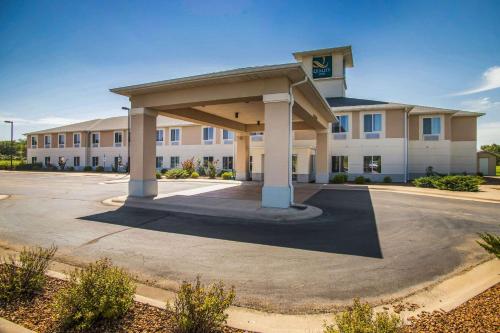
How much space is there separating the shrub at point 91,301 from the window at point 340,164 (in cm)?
2546

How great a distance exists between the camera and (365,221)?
370 inches

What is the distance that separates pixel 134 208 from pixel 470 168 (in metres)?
30.9

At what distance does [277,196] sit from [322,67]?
72.9ft

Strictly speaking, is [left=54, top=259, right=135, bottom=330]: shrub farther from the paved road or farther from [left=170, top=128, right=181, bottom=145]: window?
[left=170, top=128, right=181, bottom=145]: window

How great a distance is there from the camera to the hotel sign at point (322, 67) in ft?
93.0

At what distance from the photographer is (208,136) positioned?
34688 mm

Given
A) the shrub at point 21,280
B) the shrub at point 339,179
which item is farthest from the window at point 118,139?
the shrub at point 21,280

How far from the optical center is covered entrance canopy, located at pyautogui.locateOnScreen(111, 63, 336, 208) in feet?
35.1

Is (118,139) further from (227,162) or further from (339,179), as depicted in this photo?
(339,179)

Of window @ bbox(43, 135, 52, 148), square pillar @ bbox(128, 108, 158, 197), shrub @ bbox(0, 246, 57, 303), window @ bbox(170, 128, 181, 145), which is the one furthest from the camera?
window @ bbox(43, 135, 52, 148)

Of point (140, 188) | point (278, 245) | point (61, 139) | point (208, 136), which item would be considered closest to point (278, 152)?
point (278, 245)

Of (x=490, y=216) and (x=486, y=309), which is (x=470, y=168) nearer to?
(x=490, y=216)

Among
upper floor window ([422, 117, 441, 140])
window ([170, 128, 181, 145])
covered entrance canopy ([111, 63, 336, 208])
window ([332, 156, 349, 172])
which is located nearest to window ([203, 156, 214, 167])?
window ([170, 128, 181, 145])

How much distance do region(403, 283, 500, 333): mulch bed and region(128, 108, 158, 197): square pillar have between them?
1289 cm
